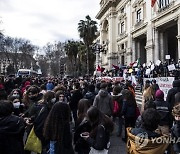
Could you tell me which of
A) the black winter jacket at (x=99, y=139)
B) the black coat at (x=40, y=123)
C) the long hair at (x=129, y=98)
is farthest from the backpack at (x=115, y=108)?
the black winter jacket at (x=99, y=139)

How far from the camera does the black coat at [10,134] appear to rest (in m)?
4.16

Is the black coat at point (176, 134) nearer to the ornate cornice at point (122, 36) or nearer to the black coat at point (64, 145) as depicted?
the black coat at point (64, 145)

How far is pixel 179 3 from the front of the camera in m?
26.8

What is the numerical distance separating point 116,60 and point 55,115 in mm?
46343

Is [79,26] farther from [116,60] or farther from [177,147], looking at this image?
[177,147]

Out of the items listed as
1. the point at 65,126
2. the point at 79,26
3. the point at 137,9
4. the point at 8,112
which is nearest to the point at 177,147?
the point at 65,126

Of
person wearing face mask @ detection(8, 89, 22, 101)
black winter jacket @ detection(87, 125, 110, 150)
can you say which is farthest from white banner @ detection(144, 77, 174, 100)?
black winter jacket @ detection(87, 125, 110, 150)

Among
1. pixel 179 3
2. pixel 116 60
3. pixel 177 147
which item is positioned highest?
pixel 179 3

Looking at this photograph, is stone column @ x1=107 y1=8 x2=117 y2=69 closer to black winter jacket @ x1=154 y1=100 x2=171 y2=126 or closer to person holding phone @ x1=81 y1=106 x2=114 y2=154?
black winter jacket @ x1=154 y1=100 x2=171 y2=126

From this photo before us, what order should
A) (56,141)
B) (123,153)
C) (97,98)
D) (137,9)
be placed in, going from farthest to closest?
(137,9) → (97,98) → (123,153) → (56,141)

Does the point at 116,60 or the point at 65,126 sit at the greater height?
the point at 116,60

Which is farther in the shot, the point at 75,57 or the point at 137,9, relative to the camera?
the point at 75,57

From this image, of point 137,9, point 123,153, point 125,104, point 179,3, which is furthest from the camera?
point 137,9

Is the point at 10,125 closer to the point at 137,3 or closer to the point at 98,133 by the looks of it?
the point at 98,133
